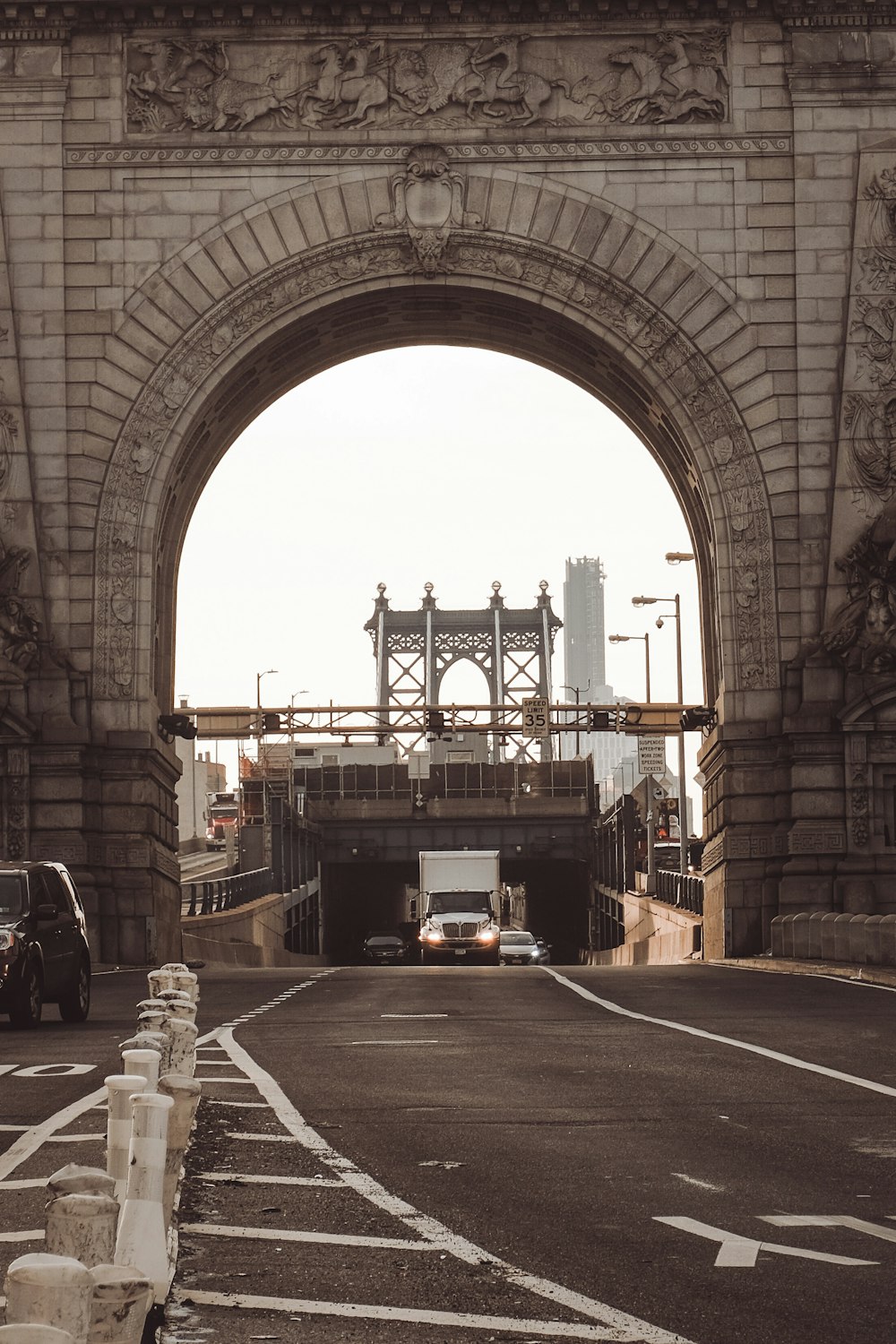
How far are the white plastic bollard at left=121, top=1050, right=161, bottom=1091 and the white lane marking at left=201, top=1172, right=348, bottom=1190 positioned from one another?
149cm

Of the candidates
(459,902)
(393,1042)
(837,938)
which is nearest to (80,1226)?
(393,1042)

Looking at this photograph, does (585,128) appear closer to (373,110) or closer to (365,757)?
(373,110)

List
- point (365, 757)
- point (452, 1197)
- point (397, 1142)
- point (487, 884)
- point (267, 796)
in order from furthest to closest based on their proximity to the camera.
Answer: point (365, 757) → point (267, 796) → point (487, 884) → point (397, 1142) → point (452, 1197)

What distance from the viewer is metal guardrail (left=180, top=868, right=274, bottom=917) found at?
62.1 meters

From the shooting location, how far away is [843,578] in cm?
4397

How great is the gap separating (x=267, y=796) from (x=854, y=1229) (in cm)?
8492

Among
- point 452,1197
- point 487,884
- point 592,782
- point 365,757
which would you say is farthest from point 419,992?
point 365,757

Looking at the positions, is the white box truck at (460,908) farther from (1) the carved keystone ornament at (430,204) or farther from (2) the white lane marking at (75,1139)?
(2) the white lane marking at (75,1139)

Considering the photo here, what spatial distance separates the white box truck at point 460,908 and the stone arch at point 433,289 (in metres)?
26.0

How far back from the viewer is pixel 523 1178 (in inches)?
438

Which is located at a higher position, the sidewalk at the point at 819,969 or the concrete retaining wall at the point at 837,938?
the concrete retaining wall at the point at 837,938

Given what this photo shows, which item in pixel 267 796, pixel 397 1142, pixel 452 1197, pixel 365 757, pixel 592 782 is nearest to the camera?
pixel 452 1197

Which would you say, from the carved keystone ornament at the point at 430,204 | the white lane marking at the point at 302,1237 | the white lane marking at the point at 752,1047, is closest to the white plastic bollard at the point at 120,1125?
the white lane marking at the point at 302,1237

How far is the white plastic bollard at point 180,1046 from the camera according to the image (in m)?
13.1
